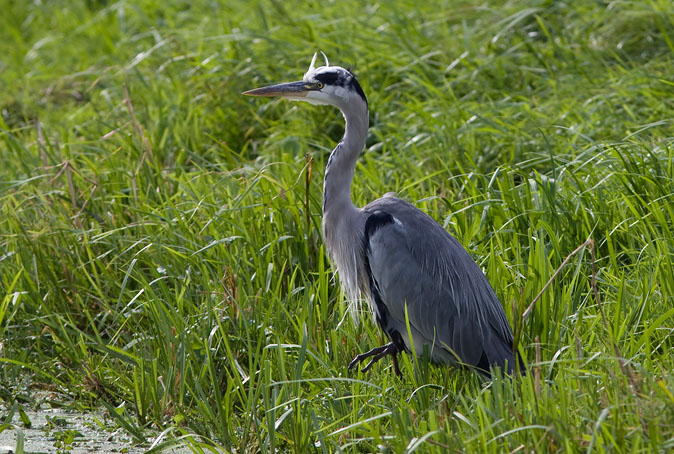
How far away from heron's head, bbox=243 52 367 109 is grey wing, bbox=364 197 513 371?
0.47 m

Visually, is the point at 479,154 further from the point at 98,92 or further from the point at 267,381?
the point at 98,92

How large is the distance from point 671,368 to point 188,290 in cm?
184

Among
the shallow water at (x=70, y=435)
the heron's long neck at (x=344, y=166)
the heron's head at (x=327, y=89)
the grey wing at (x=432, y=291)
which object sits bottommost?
the shallow water at (x=70, y=435)

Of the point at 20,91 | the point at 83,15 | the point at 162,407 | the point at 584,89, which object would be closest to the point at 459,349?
the point at 162,407

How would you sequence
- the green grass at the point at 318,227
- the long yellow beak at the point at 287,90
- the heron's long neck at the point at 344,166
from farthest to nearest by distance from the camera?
the long yellow beak at the point at 287,90 → the heron's long neck at the point at 344,166 → the green grass at the point at 318,227

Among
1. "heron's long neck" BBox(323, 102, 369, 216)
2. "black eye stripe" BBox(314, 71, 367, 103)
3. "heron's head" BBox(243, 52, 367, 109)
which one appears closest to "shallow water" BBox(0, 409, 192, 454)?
"heron's long neck" BBox(323, 102, 369, 216)

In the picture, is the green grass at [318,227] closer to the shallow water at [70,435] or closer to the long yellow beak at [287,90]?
the shallow water at [70,435]

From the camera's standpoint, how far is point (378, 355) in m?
3.27

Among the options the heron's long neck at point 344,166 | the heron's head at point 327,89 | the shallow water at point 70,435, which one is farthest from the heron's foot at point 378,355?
the heron's head at point 327,89

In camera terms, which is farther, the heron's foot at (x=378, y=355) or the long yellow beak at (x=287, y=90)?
the long yellow beak at (x=287, y=90)

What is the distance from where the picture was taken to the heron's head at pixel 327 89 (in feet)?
11.6

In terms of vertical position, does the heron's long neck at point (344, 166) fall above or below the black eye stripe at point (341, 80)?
below

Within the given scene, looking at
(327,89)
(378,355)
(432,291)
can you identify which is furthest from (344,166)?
(378,355)

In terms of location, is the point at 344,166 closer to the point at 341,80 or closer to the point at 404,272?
the point at 341,80
